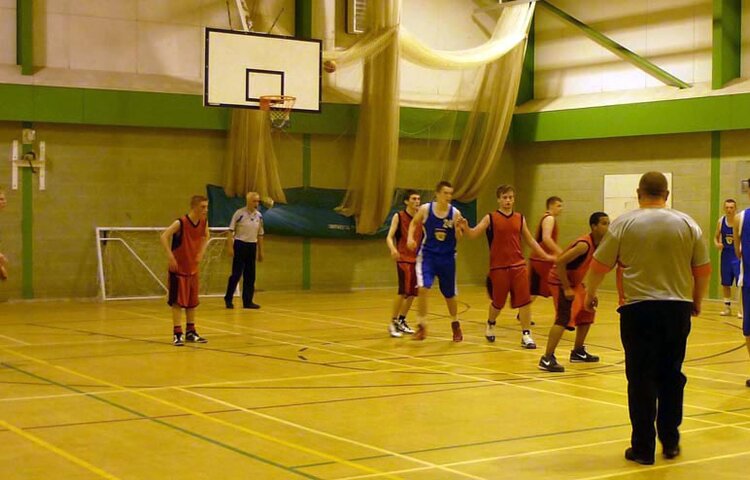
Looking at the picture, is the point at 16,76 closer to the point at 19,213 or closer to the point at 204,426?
the point at 19,213

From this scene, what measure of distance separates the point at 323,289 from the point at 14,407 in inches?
542

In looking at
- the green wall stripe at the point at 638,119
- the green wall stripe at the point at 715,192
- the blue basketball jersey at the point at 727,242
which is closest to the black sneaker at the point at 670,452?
the blue basketball jersey at the point at 727,242

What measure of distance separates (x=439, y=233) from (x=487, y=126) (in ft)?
32.4

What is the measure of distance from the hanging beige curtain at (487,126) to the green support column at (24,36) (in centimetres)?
896

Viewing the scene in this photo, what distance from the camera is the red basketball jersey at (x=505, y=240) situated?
521 inches

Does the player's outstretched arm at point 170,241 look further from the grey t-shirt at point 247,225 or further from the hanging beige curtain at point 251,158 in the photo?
the hanging beige curtain at point 251,158

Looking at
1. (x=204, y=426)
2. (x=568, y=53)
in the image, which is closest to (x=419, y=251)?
(x=204, y=426)

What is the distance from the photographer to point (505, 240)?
13.2 metres

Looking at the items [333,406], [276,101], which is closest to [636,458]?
[333,406]

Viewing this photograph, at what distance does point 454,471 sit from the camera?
22.5 feet

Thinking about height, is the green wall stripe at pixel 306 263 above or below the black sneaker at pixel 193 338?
above

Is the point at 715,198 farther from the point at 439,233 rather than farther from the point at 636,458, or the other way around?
the point at 636,458

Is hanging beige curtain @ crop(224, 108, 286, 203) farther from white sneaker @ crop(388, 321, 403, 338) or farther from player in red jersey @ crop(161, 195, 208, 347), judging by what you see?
player in red jersey @ crop(161, 195, 208, 347)

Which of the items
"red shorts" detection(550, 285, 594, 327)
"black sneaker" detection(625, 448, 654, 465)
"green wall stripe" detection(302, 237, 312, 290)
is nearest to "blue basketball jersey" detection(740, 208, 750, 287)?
"red shorts" detection(550, 285, 594, 327)
